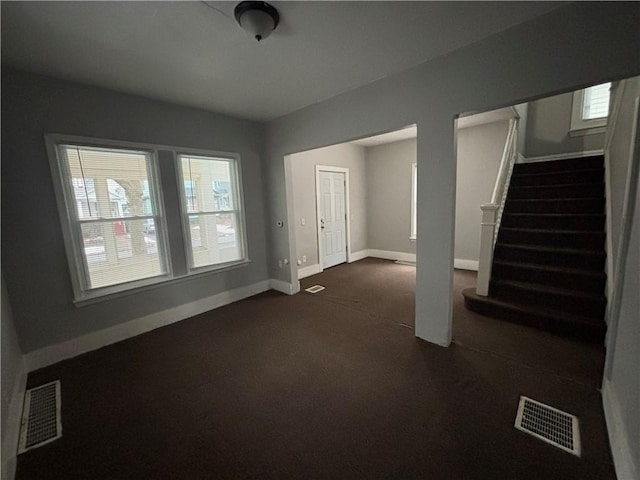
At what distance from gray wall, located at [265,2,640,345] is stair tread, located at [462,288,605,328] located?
1.01 meters

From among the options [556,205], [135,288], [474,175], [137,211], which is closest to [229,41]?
[137,211]

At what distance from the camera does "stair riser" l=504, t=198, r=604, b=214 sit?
337 cm

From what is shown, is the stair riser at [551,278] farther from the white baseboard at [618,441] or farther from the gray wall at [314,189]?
the gray wall at [314,189]

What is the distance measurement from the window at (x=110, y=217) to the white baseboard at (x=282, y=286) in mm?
1606

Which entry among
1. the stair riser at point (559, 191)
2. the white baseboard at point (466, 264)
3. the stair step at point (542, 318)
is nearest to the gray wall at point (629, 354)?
the stair step at point (542, 318)

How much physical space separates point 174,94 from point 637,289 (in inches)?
156

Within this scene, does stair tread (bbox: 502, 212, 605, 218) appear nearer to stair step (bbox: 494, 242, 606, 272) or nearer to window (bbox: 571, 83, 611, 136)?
stair step (bbox: 494, 242, 606, 272)

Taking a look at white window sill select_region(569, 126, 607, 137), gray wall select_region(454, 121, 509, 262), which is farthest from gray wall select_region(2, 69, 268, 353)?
white window sill select_region(569, 126, 607, 137)

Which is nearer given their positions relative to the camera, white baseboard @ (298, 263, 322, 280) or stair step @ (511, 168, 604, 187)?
stair step @ (511, 168, 604, 187)

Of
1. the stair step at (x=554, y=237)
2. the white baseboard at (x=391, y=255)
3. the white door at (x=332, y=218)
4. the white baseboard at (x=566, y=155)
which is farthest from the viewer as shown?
the white baseboard at (x=391, y=255)

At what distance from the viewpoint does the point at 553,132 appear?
5.09 m

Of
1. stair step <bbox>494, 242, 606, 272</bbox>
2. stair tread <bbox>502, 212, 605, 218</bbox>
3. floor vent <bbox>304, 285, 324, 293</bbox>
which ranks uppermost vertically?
stair tread <bbox>502, 212, 605, 218</bbox>

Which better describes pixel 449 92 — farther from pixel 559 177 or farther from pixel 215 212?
pixel 559 177

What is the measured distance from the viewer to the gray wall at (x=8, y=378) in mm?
1451
